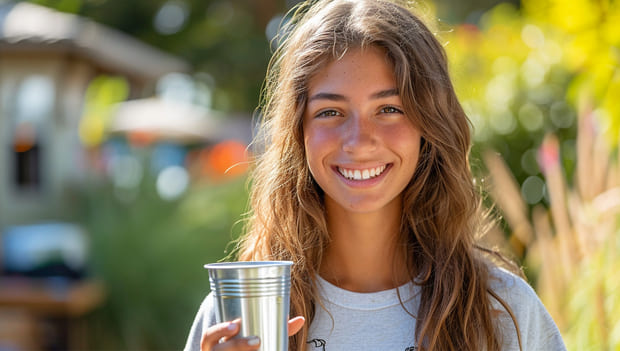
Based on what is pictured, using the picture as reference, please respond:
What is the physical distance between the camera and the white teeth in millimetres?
1977

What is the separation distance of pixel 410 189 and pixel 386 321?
403 millimetres

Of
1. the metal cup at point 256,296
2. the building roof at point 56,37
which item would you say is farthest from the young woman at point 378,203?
Result: the building roof at point 56,37

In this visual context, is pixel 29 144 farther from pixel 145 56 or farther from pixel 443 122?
pixel 443 122

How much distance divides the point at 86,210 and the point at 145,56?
198 cm

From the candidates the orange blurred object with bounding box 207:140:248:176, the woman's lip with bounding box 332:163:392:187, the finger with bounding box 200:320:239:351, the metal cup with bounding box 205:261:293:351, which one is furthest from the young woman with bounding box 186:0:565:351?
the orange blurred object with bounding box 207:140:248:176

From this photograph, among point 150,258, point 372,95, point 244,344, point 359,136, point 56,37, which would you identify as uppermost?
point 56,37

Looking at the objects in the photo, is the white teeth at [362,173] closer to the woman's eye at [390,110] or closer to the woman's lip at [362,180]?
the woman's lip at [362,180]

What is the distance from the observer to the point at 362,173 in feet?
6.49

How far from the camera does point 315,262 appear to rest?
2174mm

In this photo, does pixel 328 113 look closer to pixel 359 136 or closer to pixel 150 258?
pixel 359 136

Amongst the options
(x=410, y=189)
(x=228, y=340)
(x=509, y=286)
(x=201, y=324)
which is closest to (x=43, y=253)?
(x=201, y=324)

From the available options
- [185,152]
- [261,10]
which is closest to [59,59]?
[185,152]

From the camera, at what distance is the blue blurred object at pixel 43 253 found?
6.34m

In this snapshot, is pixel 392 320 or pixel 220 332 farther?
pixel 392 320
